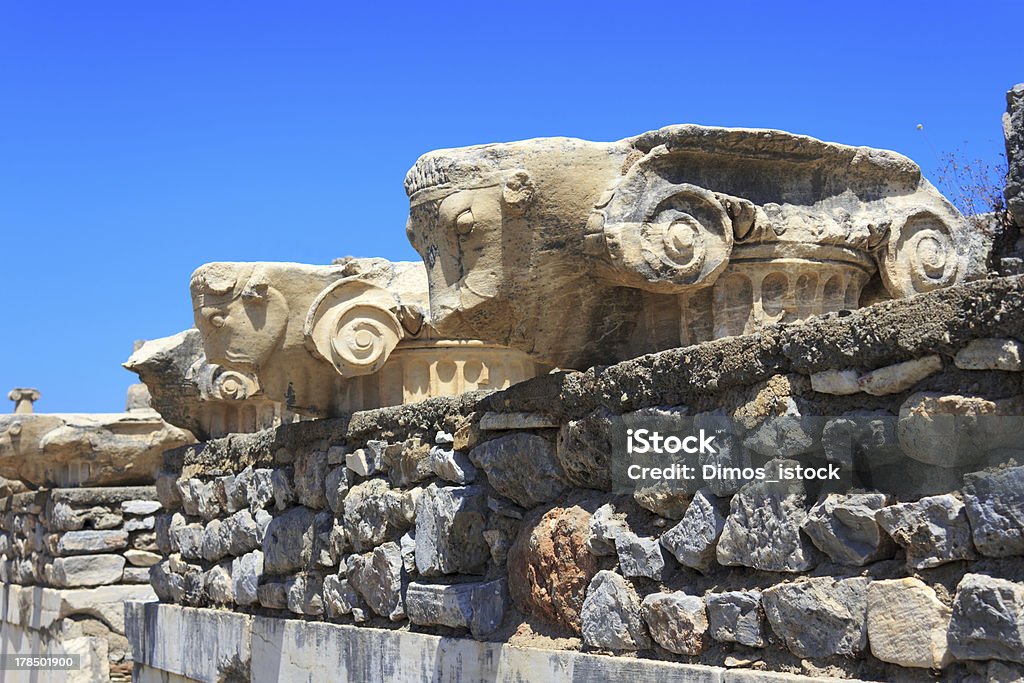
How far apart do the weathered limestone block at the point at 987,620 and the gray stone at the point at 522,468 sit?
5.60 feet

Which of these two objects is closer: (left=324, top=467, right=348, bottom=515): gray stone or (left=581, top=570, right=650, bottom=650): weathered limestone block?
(left=581, top=570, right=650, bottom=650): weathered limestone block

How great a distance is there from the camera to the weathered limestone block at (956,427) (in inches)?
107

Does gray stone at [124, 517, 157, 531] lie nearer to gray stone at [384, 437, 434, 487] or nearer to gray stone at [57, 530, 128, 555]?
gray stone at [57, 530, 128, 555]

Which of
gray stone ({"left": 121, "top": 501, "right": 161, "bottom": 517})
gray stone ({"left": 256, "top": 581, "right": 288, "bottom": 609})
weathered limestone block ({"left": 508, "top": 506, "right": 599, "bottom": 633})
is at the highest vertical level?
gray stone ({"left": 121, "top": 501, "right": 161, "bottom": 517})

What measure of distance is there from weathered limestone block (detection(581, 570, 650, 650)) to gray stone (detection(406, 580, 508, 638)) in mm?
627

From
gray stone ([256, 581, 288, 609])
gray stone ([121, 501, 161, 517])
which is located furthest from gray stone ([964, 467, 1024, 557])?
gray stone ([121, 501, 161, 517])

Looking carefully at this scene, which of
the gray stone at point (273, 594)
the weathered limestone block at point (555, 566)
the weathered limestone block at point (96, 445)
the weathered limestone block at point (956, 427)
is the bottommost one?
the gray stone at point (273, 594)

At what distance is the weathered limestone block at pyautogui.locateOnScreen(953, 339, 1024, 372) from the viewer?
2.67m

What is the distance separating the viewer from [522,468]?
4.39 m

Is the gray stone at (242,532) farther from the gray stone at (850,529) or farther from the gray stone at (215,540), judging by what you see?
the gray stone at (850,529)

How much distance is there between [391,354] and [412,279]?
412 millimetres

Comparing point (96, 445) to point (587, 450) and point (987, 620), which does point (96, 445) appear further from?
point (987, 620)

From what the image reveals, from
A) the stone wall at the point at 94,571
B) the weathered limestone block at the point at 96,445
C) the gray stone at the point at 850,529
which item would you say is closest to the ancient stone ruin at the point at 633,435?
the gray stone at the point at 850,529

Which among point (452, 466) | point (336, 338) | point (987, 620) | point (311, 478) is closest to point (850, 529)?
point (987, 620)
